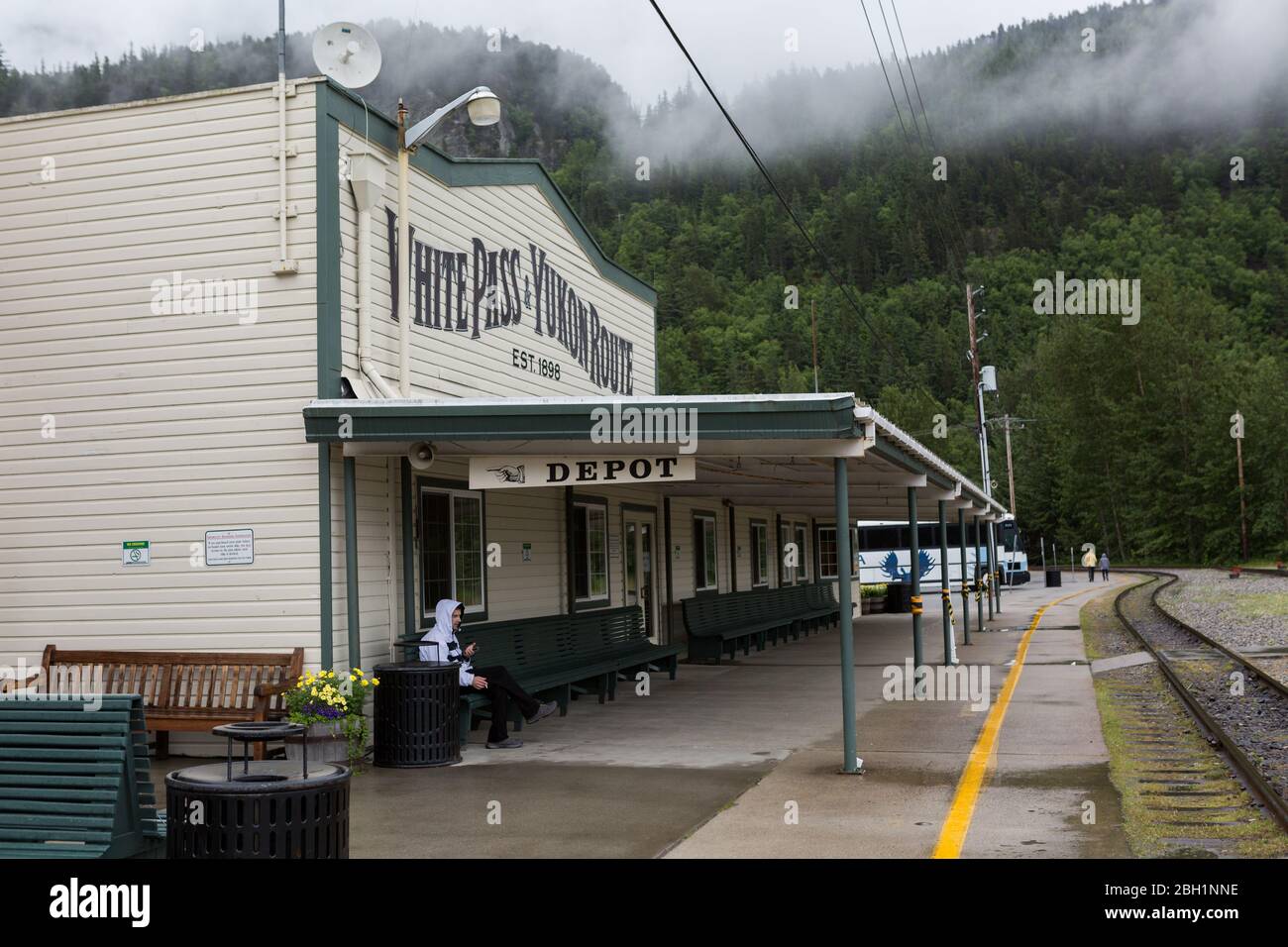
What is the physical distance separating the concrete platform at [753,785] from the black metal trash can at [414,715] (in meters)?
0.20

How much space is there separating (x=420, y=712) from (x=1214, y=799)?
232 inches

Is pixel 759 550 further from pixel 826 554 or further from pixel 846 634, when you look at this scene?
pixel 846 634

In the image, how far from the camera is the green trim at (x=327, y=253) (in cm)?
1084

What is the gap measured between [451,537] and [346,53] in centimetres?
477

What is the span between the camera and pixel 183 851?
5355 mm

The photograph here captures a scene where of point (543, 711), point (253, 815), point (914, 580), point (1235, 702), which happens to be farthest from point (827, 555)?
point (253, 815)

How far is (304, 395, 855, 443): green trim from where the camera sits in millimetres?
9242

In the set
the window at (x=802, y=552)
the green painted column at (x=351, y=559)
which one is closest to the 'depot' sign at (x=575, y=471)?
the green painted column at (x=351, y=559)

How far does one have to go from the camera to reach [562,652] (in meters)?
14.1

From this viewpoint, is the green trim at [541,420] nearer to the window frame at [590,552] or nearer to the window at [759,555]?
the window frame at [590,552]

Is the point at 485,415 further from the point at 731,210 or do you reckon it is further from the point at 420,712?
the point at 731,210

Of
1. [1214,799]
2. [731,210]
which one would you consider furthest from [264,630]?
[731,210]

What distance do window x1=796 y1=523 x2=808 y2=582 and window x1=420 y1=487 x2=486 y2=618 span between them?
1759 centimetres

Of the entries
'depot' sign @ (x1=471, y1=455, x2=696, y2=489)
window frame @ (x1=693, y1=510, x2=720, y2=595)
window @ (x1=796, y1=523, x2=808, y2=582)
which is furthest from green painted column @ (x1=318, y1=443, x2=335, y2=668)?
window @ (x1=796, y1=523, x2=808, y2=582)
